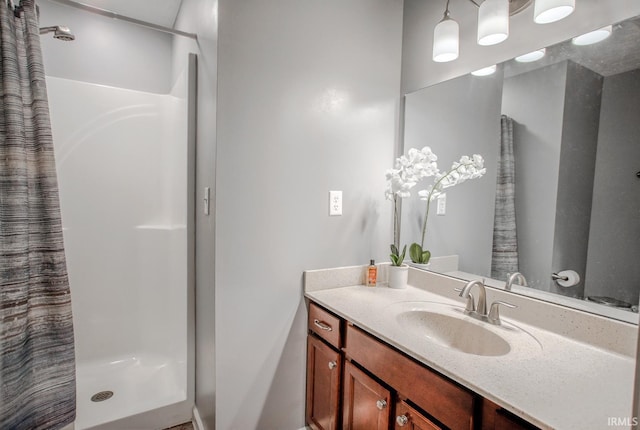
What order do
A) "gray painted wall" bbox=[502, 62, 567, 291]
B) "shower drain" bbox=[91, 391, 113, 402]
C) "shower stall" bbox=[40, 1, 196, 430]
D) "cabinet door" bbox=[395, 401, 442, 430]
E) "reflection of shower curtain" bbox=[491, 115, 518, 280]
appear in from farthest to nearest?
"shower stall" bbox=[40, 1, 196, 430] < "shower drain" bbox=[91, 391, 113, 402] < "reflection of shower curtain" bbox=[491, 115, 518, 280] < "gray painted wall" bbox=[502, 62, 567, 291] < "cabinet door" bbox=[395, 401, 442, 430]

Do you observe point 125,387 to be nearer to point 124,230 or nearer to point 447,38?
point 124,230

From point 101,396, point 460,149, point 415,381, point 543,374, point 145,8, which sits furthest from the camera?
point 145,8

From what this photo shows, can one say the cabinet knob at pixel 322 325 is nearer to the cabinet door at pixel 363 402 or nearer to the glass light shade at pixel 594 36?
the cabinet door at pixel 363 402

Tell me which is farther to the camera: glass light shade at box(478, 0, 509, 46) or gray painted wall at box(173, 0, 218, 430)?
gray painted wall at box(173, 0, 218, 430)

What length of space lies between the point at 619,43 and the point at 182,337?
8.20ft

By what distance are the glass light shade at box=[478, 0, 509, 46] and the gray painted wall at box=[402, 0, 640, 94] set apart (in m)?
0.10

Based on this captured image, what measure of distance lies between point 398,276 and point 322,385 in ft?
2.09

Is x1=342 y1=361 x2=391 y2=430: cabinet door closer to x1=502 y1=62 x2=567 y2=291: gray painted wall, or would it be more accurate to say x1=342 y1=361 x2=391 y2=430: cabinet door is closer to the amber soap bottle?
the amber soap bottle

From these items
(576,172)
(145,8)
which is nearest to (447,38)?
(576,172)

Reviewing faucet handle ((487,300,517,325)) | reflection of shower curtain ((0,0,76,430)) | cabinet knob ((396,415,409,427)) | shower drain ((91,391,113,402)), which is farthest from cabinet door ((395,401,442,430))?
shower drain ((91,391,113,402))

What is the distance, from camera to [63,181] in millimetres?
2064

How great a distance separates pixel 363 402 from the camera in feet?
3.96

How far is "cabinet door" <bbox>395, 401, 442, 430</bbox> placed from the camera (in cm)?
93

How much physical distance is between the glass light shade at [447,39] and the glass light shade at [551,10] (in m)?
0.32
